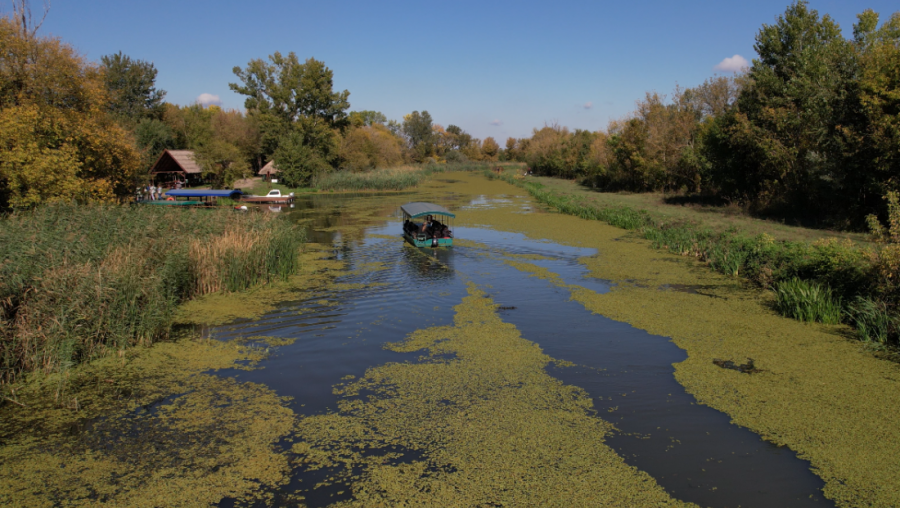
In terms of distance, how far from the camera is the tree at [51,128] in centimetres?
1812

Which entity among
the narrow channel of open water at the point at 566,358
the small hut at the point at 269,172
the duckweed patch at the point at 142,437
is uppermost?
the small hut at the point at 269,172

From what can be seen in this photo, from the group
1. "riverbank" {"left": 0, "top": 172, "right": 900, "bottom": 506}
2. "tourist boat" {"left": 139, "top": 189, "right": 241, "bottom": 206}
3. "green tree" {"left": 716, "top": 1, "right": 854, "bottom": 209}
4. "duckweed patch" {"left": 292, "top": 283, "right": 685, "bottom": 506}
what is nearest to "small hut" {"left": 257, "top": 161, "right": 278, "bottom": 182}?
"tourist boat" {"left": 139, "top": 189, "right": 241, "bottom": 206}

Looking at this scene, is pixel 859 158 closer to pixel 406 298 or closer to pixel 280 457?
pixel 406 298

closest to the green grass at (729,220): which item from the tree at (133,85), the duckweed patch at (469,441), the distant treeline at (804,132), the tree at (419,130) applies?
the distant treeline at (804,132)

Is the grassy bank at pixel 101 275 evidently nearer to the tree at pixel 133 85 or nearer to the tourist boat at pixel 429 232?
the tourist boat at pixel 429 232

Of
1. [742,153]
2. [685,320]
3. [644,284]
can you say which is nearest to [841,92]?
[742,153]

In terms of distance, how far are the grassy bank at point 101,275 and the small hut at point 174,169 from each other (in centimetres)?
3348

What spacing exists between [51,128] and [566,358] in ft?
66.0

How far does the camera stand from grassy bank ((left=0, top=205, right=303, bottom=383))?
26.6 feet

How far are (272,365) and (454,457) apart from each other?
4.21 metres

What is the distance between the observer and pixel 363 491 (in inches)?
215

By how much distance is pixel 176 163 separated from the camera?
1754 inches

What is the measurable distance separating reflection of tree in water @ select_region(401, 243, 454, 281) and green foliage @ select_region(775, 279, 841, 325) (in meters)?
8.30

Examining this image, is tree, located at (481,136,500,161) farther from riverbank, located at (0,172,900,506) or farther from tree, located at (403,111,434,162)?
riverbank, located at (0,172,900,506)
